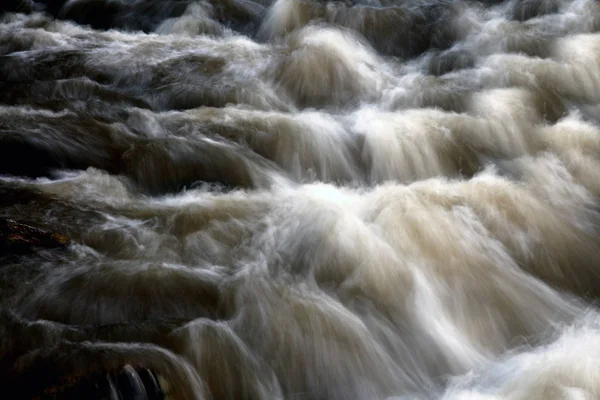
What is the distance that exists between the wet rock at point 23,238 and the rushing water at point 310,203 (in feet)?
0.27

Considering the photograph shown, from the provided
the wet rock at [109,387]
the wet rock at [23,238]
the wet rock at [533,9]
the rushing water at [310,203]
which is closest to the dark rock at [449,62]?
the rushing water at [310,203]

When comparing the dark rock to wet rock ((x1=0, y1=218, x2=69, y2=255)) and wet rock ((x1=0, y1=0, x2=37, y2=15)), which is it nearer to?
wet rock ((x1=0, y1=218, x2=69, y2=255))

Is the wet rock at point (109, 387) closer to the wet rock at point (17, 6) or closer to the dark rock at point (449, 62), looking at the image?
the dark rock at point (449, 62)

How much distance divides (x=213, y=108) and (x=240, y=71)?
3.04ft

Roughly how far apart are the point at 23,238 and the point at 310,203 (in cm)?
194

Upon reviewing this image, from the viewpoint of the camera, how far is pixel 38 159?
16.3ft

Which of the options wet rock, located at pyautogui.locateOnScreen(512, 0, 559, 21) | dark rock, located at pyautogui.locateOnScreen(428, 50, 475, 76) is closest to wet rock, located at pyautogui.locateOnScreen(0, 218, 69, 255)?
dark rock, located at pyautogui.locateOnScreen(428, 50, 475, 76)

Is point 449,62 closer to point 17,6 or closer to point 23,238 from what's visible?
point 23,238

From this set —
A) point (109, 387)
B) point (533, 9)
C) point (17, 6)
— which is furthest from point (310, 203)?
point (17, 6)

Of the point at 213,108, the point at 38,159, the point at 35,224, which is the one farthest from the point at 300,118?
the point at 35,224

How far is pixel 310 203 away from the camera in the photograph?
4883mm

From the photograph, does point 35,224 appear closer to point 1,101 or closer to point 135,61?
point 1,101

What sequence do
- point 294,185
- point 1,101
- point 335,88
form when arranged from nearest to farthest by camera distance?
1. point 294,185
2. point 1,101
3. point 335,88

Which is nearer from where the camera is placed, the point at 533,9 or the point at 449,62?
the point at 449,62
